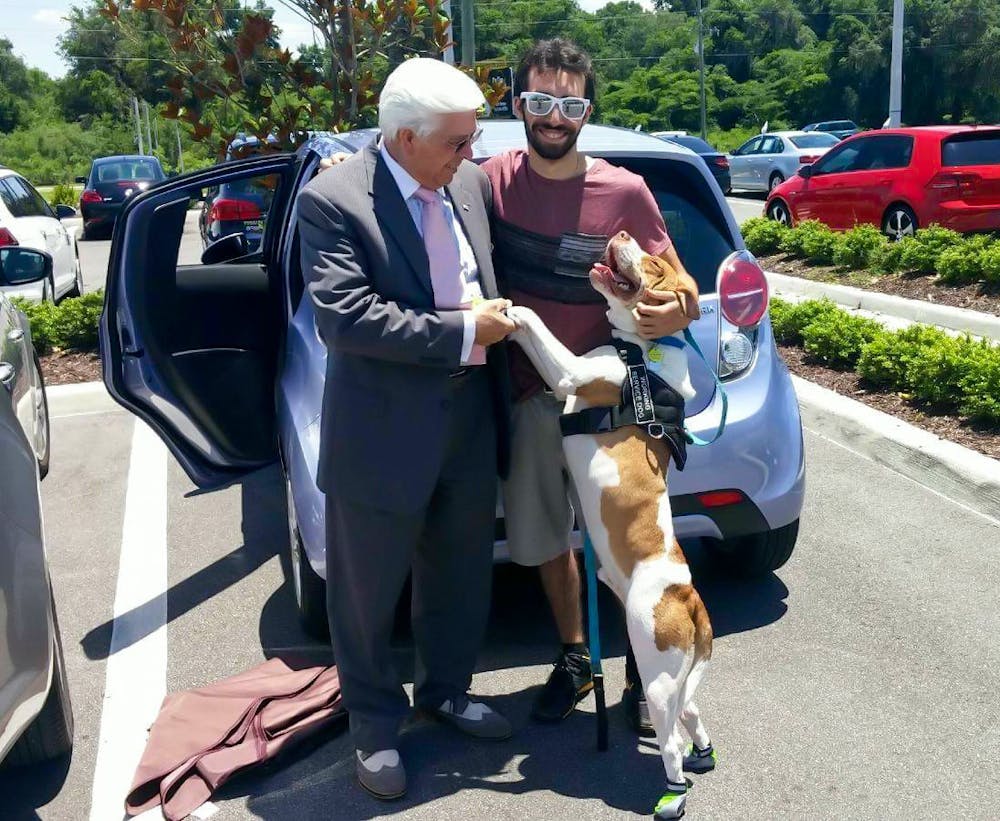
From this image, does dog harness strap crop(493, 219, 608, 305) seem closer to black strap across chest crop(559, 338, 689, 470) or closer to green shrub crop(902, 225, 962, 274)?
black strap across chest crop(559, 338, 689, 470)

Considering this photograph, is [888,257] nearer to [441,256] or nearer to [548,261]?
[548,261]

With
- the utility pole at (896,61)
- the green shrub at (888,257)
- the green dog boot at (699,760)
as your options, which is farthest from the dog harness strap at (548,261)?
the utility pole at (896,61)

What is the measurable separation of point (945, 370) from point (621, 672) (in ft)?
11.4

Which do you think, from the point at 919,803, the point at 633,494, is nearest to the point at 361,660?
the point at 633,494

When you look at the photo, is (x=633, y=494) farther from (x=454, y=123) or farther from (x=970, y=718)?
(x=970, y=718)

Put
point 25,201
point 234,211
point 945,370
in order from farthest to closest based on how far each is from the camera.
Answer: point 234,211 → point 25,201 → point 945,370

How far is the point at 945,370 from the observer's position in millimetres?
6312

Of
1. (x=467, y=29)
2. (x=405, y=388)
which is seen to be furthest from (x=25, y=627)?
(x=467, y=29)

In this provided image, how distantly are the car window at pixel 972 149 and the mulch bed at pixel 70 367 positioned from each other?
29.8 ft

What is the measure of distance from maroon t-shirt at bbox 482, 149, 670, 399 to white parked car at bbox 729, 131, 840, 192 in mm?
20097

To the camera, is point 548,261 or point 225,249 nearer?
point 548,261

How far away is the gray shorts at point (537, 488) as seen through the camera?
3275mm

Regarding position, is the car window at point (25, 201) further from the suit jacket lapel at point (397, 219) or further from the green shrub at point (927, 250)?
the suit jacket lapel at point (397, 219)

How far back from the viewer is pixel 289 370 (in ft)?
14.1
